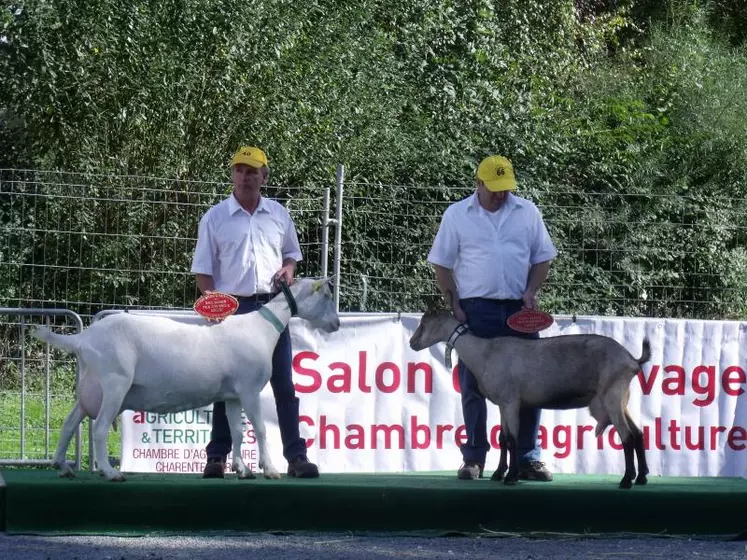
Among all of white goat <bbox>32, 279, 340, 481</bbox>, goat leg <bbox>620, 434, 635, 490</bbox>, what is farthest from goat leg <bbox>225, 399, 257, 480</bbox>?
goat leg <bbox>620, 434, 635, 490</bbox>

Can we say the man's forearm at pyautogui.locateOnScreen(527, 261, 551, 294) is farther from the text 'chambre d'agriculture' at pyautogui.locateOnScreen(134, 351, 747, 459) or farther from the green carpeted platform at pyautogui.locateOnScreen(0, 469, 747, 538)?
the text 'chambre d'agriculture' at pyautogui.locateOnScreen(134, 351, 747, 459)

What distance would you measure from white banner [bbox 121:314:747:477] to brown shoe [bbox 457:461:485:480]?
160cm

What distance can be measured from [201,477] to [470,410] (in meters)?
1.64

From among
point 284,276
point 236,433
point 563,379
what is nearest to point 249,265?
point 284,276

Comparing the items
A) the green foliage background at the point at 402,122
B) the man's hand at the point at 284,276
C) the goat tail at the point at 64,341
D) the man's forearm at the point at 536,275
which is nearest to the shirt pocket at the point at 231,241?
the man's hand at the point at 284,276

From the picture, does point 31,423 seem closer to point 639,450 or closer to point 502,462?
point 502,462

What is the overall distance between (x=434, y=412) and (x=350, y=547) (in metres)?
2.91

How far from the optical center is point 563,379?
278 inches

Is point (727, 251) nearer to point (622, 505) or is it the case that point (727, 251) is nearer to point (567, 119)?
point (622, 505)

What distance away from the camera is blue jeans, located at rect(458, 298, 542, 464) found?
7.51m

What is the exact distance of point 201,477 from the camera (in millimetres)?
7277

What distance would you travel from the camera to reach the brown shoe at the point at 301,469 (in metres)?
7.30

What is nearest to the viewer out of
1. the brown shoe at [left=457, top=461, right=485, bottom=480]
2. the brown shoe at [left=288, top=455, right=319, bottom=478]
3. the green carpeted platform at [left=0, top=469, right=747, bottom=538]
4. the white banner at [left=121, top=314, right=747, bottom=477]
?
the green carpeted platform at [left=0, top=469, right=747, bottom=538]

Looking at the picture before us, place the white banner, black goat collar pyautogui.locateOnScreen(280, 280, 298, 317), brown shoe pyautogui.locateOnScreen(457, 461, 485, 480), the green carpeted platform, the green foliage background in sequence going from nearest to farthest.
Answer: the green carpeted platform → black goat collar pyautogui.locateOnScreen(280, 280, 298, 317) → brown shoe pyautogui.locateOnScreen(457, 461, 485, 480) → the white banner → the green foliage background
